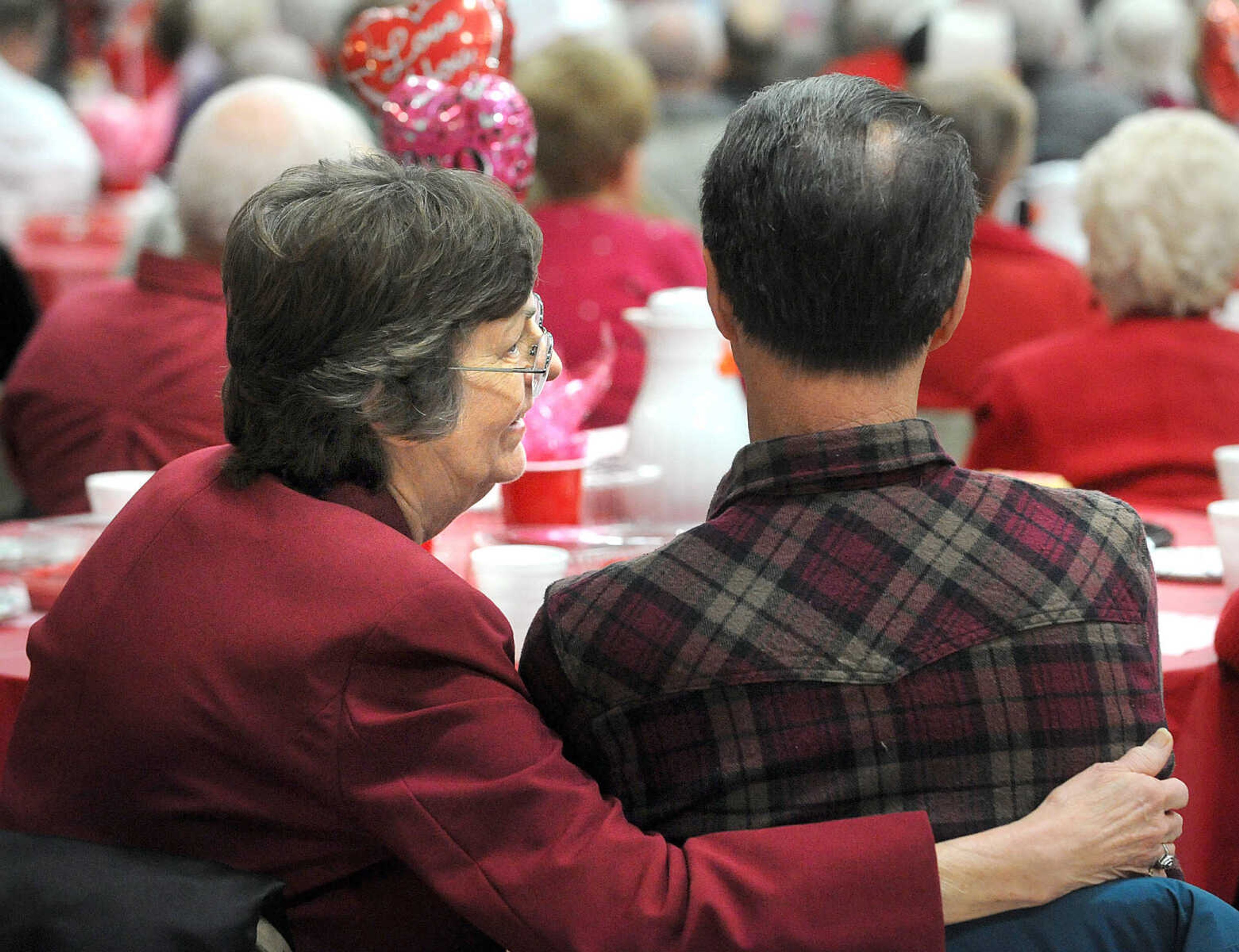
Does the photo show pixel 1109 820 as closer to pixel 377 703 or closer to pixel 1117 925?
pixel 1117 925

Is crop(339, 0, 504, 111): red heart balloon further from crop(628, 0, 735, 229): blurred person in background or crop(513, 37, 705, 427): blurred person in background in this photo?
crop(628, 0, 735, 229): blurred person in background

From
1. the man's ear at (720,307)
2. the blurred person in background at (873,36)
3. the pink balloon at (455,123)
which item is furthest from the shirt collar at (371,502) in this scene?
the blurred person in background at (873,36)

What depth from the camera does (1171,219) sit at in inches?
107

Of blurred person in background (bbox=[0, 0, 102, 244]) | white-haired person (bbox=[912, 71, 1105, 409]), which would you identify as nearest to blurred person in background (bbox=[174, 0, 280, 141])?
blurred person in background (bbox=[0, 0, 102, 244])

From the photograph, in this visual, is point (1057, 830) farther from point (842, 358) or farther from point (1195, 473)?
point (1195, 473)

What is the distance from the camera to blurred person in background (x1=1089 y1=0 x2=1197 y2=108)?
595cm

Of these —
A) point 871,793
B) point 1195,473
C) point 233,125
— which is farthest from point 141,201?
point 871,793

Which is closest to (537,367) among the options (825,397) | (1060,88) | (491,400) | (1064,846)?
(491,400)

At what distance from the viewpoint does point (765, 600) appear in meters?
1.17

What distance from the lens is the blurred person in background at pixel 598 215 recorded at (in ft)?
11.5

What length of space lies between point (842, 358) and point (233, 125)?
177 cm

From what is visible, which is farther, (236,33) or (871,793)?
(236,33)

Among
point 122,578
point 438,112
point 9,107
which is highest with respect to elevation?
point 438,112

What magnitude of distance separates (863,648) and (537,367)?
459 mm
